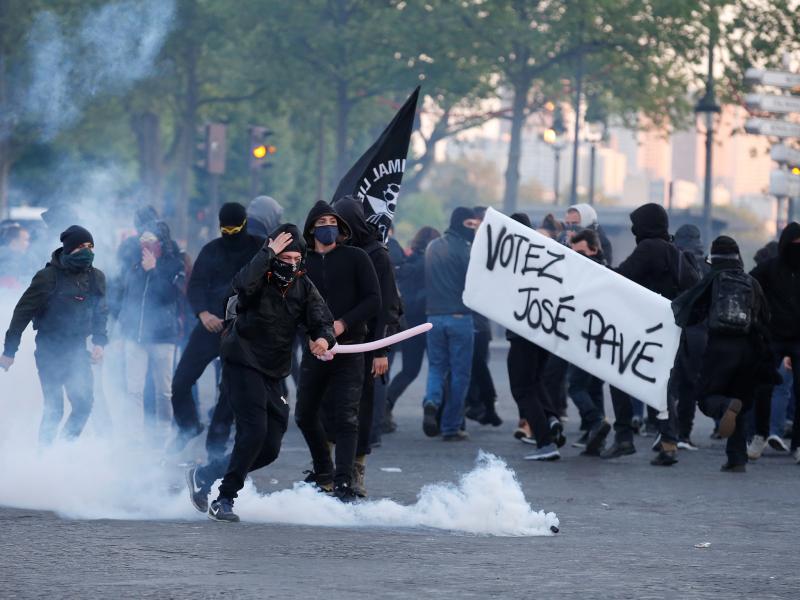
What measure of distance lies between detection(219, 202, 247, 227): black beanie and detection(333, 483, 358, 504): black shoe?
2.29 meters

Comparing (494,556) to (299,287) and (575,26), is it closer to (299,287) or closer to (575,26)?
(299,287)

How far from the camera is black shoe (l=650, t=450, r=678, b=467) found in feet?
40.3

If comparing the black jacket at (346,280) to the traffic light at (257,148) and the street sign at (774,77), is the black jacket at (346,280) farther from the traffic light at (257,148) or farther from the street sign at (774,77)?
the traffic light at (257,148)

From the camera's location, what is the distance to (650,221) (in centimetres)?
→ 1228

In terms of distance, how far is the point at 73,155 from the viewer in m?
47.6

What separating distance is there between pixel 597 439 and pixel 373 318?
10.7 ft

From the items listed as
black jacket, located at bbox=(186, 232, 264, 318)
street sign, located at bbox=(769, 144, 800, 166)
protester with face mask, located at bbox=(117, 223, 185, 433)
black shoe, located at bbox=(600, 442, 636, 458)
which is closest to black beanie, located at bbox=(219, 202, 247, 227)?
black jacket, located at bbox=(186, 232, 264, 318)

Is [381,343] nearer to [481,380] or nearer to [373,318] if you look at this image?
[373,318]

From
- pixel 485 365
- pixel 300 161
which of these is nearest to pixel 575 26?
pixel 485 365

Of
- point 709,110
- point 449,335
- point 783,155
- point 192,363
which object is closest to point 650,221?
point 449,335

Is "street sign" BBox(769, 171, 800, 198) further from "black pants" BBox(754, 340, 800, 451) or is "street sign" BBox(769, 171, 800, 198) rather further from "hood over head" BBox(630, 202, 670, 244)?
"hood over head" BBox(630, 202, 670, 244)

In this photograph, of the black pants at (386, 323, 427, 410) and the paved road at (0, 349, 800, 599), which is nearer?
the paved road at (0, 349, 800, 599)

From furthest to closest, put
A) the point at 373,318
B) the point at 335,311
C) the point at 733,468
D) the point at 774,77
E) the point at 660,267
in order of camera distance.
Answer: the point at 774,77
the point at 660,267
the point at 733,468
the point at 373,318
the point at 335,311

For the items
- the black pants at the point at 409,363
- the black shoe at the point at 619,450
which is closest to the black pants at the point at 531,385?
the black shoe at the point at 619,450
